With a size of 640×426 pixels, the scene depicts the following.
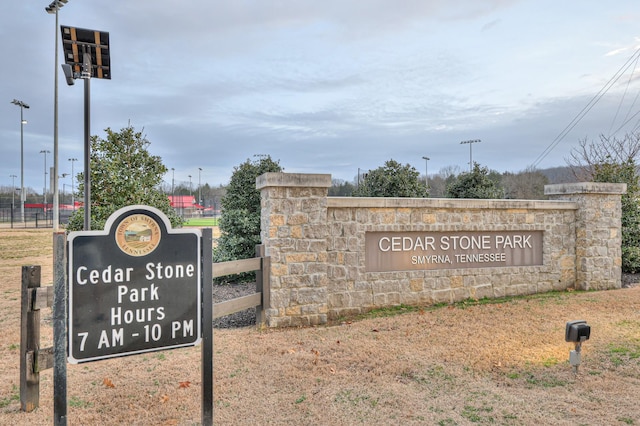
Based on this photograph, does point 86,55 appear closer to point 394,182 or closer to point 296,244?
point 296,244

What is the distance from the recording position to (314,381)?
174 inches

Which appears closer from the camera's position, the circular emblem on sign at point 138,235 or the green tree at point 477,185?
the circular emblem on sign at point 138,235

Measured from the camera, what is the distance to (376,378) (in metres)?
4.48

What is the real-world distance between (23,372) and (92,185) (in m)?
4.76

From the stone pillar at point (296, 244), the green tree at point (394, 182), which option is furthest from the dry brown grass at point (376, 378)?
the green tree at point (394, 182)

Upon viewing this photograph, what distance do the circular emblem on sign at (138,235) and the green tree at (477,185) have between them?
1143cm

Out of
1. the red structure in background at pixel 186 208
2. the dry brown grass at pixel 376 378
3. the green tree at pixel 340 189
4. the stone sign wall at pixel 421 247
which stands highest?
the green tree at pixel 340 189

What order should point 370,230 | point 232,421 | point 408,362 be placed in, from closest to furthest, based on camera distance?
point 232,421 < point 408,362 < point 370,230

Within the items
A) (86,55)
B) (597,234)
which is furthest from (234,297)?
(597,234)

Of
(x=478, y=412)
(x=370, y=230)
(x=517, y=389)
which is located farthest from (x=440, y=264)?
(x=478, y=412)

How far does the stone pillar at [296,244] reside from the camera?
652cm

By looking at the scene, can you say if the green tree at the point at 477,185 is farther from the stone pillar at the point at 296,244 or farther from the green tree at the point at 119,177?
the green tree at the point at 119,177

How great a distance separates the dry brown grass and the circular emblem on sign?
1.59 m

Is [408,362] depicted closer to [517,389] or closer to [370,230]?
[517,389]
